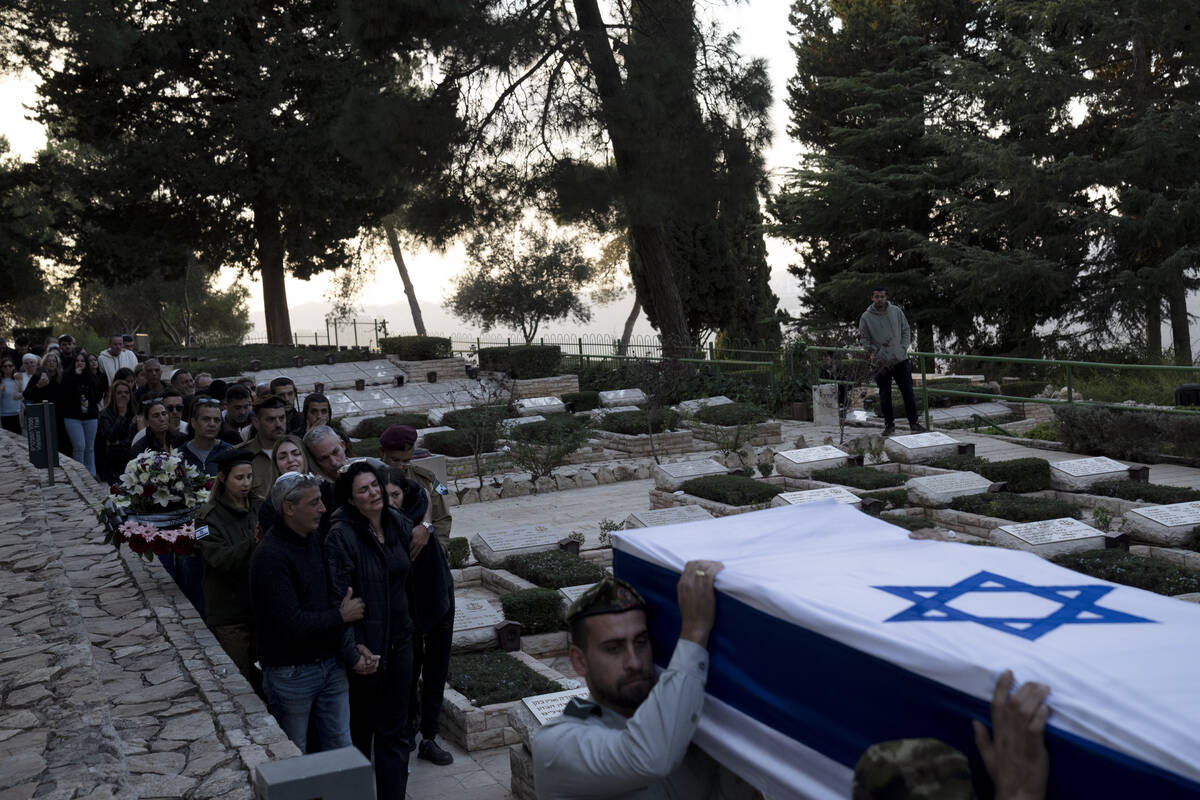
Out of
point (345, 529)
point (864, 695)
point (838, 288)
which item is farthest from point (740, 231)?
point (864, 695)

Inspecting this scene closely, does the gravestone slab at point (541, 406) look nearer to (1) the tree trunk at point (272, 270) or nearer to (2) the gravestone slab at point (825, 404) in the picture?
(2) the gravestone slab at point (825, 404)

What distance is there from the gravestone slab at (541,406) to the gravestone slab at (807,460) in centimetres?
614

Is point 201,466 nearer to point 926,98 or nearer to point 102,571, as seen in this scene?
point 102,571

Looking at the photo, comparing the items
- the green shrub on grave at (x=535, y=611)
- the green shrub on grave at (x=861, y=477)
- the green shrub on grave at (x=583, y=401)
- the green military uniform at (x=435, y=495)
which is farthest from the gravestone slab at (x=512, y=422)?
the green military uniform at (x=435, y=495)

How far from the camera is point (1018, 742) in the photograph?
5.58 ft

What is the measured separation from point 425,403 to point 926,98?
17.1 m

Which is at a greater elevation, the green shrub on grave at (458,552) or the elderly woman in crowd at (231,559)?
the elderly woman in crowd at (231,559)

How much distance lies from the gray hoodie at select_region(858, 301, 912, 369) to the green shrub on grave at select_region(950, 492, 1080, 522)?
138 inches

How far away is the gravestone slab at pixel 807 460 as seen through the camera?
1201 centimetres

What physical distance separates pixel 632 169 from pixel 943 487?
11684 millimetres

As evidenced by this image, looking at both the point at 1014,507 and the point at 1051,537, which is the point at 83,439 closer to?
the point at 1014,507

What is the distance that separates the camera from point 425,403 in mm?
20328

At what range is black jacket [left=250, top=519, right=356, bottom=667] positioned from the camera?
437 cm

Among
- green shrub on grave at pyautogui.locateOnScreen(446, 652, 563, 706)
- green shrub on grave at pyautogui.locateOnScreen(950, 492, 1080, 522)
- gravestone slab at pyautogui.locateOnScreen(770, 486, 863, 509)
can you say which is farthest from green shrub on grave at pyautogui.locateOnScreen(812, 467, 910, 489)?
green shrub on grave at pyautogui.locateOnScreen(446, 652, 563, 706)
